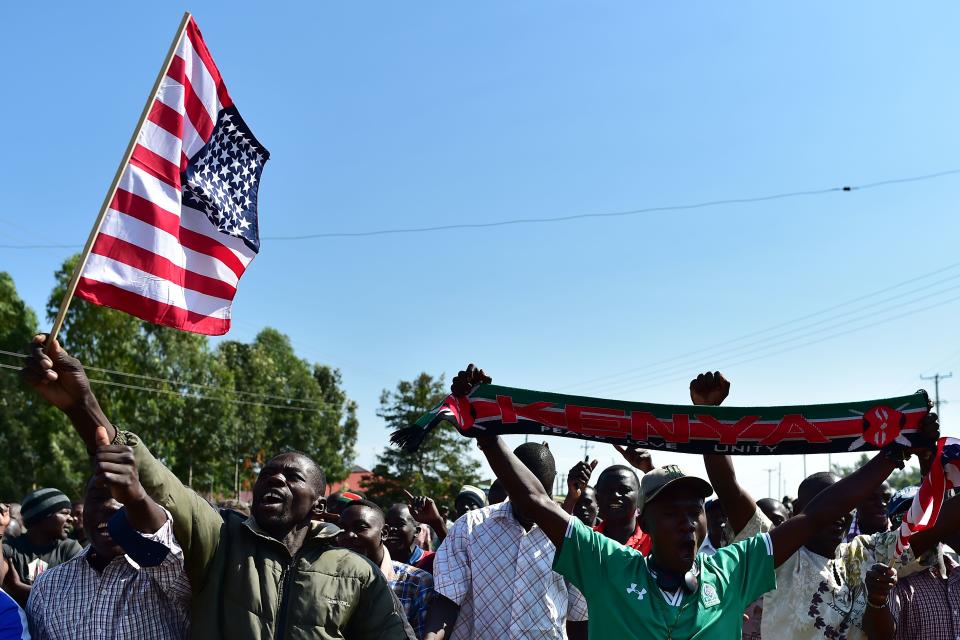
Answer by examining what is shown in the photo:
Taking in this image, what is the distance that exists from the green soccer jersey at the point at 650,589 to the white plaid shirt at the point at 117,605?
5.14ft

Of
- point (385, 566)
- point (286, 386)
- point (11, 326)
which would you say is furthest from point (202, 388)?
point (385, 566)

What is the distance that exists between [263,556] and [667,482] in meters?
1.68

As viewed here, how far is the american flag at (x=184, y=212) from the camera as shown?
14.1 ft

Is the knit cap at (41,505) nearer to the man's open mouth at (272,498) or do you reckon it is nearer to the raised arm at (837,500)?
the man's open mouth at (272,498)

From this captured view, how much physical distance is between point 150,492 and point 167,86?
2340 mm

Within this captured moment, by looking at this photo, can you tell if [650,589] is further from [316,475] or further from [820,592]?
[820,592]

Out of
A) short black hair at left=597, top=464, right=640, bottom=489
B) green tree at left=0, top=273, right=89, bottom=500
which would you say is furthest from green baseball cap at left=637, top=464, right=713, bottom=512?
green tree at left=0, top=273, right=89, bottom=500

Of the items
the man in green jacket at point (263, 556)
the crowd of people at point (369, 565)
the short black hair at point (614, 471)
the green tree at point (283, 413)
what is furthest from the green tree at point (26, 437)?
A: the man in green jacket at point (263, 556)

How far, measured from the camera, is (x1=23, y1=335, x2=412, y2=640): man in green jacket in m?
3.14

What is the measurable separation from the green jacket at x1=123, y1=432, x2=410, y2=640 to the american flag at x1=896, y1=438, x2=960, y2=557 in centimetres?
260

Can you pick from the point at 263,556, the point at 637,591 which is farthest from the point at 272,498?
the point at 637,591

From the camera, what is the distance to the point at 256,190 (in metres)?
5.24

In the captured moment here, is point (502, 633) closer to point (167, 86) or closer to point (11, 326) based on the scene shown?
point (167, 86)

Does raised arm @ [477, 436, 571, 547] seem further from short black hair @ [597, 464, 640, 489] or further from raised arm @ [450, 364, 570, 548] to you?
short black hair @ [597, 464, 640, 489]
